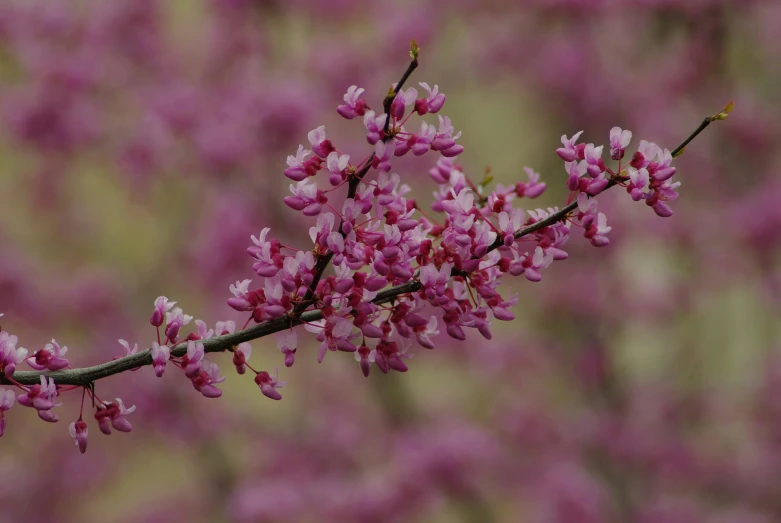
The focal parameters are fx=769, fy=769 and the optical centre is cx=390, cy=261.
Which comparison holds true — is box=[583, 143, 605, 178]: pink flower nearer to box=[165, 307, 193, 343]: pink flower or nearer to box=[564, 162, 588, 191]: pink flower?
box=[564, 162, 588, 191]: pink flower

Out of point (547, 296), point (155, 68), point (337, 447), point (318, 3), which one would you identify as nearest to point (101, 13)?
point (155, 68)

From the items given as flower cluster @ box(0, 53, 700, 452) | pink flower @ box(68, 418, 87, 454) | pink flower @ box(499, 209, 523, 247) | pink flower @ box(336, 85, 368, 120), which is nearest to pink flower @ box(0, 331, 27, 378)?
flower cluster @ box(0, 53, 700, 452)

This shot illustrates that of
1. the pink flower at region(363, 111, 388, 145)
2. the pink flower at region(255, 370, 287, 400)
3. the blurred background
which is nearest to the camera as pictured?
the pink flower at region(363, 111, 388, 145)

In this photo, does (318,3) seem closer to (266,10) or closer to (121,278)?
(266,10)

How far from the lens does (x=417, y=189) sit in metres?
4.73

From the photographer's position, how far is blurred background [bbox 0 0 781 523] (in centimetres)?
332

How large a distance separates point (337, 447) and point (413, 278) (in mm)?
2850

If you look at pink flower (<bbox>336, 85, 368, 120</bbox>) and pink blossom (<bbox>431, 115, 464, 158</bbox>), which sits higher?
pink flower (<bbox>336, 85, 368, 120</bbox>)

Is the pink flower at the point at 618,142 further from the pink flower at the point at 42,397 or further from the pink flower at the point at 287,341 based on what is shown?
the pink flower at the point at 42,397

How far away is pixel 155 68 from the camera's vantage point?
148 inches

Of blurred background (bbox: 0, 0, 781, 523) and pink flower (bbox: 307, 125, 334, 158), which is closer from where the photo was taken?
pink flower (bbox: 307, 125, 334, 158)

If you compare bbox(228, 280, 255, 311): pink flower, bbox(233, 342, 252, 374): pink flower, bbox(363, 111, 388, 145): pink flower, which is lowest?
bbox(233, 342, 252, 374): pink flower

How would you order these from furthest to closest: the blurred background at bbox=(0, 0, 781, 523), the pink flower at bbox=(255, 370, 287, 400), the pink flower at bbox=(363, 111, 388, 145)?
1. the blurred background at bbox=(0, 0, 781, 523)
2. the pink flower at bbox=(255, 370, 287, 400)
3. the pink flower at bbox=(363, 111, 388, 145)

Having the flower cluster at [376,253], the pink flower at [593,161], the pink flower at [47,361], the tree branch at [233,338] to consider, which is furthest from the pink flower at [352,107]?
the pink flower at [47,361]
